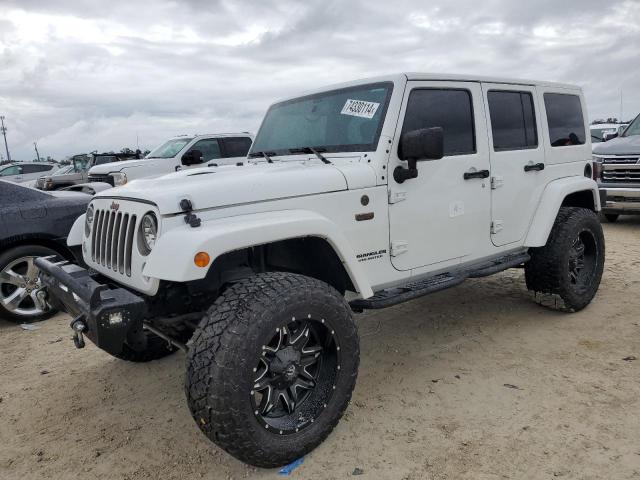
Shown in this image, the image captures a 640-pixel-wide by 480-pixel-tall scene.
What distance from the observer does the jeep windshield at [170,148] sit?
10953 mm

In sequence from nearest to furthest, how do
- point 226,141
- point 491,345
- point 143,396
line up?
point 143,396 < point 491,345 < point 226,141

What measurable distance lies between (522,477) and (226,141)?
926 centimetres

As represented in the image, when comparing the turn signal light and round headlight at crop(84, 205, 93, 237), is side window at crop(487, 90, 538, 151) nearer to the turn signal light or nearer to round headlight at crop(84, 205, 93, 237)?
the turn signal light

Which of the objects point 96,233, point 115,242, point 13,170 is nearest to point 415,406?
point 115,242

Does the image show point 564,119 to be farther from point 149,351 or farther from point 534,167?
point 149,351

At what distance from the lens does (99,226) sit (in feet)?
10.1

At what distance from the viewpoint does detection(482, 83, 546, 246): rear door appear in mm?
3910

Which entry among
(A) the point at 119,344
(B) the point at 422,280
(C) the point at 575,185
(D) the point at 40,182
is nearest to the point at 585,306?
(C) the point at 575,185

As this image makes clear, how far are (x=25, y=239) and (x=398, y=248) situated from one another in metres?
3.64

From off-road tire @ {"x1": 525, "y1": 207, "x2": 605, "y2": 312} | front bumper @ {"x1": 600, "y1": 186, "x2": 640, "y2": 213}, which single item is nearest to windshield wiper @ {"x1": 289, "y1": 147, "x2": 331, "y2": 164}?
off-road tire @ {"x1": 525, "y1": 207, "x2": 605, "y2": 312}

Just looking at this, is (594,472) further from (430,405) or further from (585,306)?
(585,306)

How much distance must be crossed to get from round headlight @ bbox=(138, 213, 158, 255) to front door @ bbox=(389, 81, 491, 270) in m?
1.40

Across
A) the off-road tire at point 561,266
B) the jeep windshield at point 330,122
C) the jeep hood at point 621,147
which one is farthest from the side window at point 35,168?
the off-road tire at point 561,266

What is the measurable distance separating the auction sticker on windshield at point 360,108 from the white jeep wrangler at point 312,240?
15 mm
